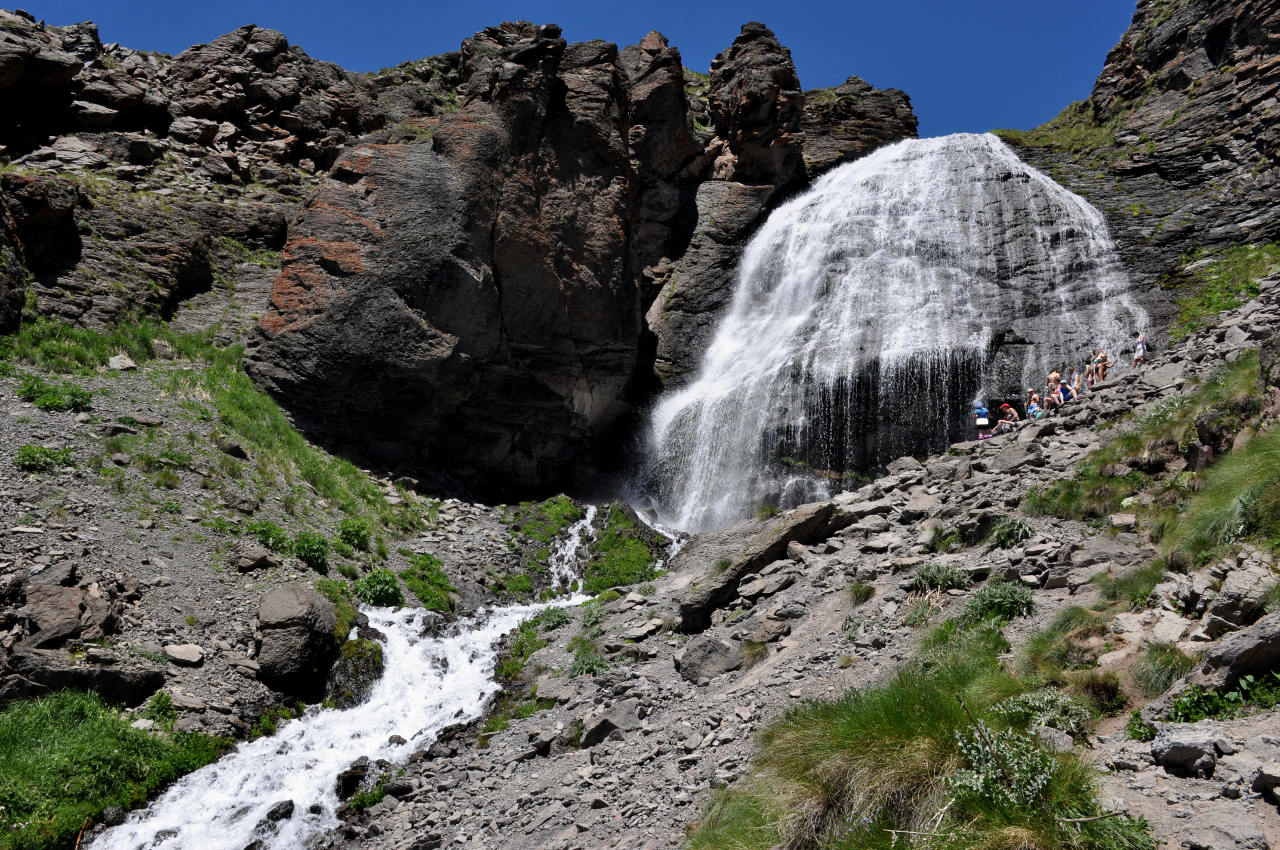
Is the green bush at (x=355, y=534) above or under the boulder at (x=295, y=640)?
above

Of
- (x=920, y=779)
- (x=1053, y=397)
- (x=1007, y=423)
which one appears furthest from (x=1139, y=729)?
(x=1053, y=397)

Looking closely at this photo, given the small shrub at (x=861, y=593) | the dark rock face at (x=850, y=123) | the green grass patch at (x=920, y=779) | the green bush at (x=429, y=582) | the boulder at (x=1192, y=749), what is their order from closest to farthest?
the green grass patch at (x=920, y=779)
the boulder at (x=1192, y=749)
the small shrub at (x=861, y=593)
the green bush at (x=429, y=582)
the dark rock face at (x=850, y=123)

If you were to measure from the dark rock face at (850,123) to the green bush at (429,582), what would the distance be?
31264 millimetres

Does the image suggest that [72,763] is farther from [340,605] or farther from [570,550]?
[570,550]

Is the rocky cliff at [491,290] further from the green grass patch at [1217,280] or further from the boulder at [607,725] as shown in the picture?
the green grass patch at [1217,280]

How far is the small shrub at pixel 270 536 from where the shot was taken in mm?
16312

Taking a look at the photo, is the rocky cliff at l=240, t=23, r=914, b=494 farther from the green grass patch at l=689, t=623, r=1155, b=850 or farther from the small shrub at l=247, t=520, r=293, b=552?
the green grass patch at l=689, t=623, r=1155, b=850

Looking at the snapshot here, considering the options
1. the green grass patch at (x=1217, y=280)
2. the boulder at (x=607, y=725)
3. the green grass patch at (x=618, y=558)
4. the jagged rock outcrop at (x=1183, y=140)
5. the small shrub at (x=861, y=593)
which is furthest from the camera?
the jagged rock outcrop at (x=1183, y=140)

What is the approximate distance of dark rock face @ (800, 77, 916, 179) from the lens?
4231 centimetres

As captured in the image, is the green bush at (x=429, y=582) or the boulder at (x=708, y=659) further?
the green bush at (x=429, y=582)

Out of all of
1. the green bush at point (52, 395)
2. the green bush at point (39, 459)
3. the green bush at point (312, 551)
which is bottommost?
the green bush at point (312, 551)

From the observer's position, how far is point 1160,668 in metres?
5.85

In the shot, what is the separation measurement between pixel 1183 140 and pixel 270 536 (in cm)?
3875

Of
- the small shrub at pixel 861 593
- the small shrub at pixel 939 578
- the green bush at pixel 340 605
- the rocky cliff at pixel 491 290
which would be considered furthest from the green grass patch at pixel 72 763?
the rocky cliff at pixel 491 290
